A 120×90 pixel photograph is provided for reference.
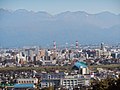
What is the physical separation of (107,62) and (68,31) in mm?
61606

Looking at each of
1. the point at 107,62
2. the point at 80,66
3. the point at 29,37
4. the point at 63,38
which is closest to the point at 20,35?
the point at 29,37

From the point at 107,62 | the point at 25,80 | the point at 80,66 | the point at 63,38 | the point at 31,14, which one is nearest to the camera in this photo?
the point at 25,80

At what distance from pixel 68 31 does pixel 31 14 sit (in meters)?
27.3

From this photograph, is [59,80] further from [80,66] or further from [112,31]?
[112,31]

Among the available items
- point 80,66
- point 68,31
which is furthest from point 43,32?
point 80,66

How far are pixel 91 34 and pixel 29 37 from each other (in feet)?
40.4

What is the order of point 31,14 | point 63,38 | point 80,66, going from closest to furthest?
1. point 80,66
2. point 63,38
3. point 31,14

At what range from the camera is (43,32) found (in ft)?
302

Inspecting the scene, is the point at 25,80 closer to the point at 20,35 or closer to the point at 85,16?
the point at 20,35

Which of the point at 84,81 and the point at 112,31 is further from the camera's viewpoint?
the point at 112,31

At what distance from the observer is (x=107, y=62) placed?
98.7 ft

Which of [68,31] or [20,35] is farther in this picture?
[68,31]

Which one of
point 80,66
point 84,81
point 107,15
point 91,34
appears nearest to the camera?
point 84,81

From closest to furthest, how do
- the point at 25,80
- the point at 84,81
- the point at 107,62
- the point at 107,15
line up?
the point at 84,81, the point at 25,80, the point at 107,62, the point at 107,15
